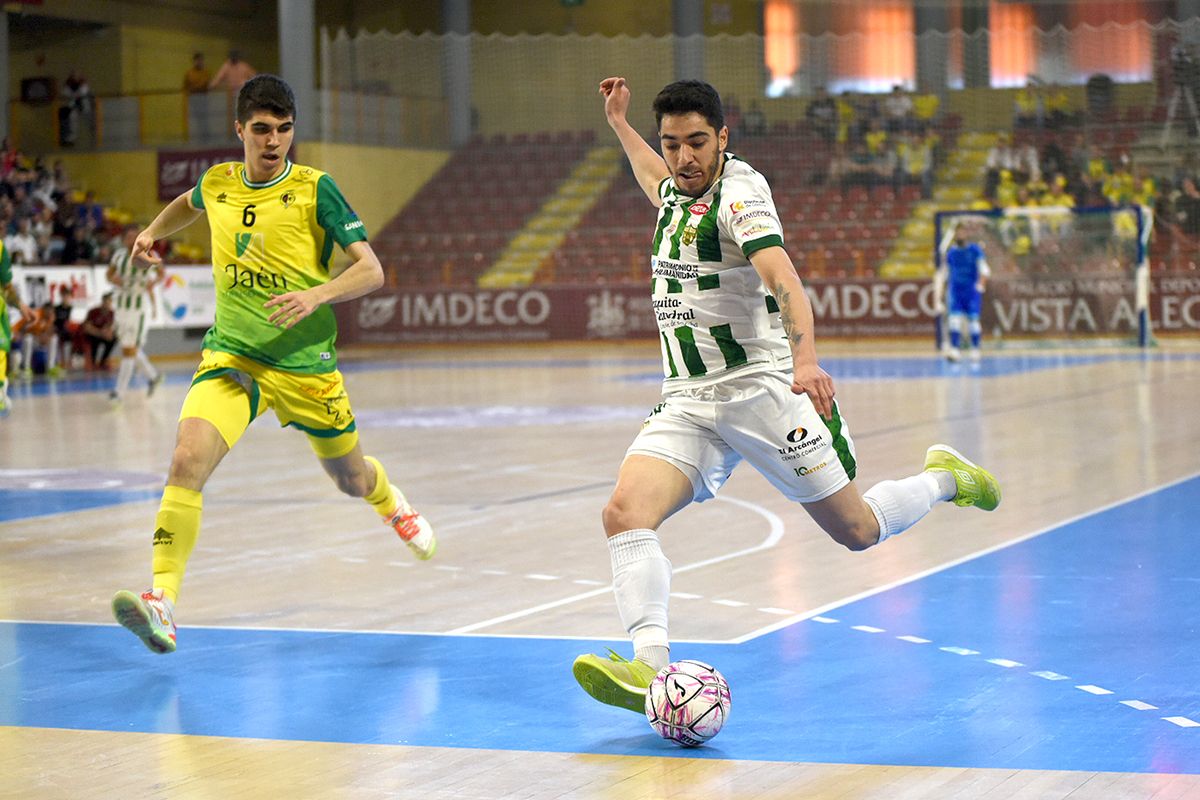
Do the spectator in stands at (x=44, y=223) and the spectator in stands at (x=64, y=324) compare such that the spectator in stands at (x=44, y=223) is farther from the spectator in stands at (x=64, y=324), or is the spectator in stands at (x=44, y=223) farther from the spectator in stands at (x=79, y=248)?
the spectator in stands at (x=64, y=324)

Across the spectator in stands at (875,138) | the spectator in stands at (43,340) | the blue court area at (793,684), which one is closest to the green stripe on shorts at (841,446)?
the blue court area at (793,684)

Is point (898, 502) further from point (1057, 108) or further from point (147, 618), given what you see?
point (1057, 108)

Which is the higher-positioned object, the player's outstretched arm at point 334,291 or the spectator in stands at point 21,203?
the spectator in stands at point 21,203

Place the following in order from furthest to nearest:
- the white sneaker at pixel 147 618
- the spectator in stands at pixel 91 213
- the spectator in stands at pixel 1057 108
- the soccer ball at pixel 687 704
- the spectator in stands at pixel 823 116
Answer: the spectator in stands at pixel 823 116, the spectator in stands at pixel 1057 108, the spectator in stands at pixel 91 213, the white sneaker at pixel 147 618, the soccer ball at pixel 687 704

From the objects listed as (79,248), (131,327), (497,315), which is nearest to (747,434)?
(131,327)

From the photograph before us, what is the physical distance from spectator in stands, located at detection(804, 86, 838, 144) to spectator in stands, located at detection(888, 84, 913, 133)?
3.71ft

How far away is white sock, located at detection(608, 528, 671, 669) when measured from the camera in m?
5.32

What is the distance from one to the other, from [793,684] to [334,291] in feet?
8.10

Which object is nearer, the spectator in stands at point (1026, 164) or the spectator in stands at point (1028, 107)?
the spectator in stands at point (1026, 164)

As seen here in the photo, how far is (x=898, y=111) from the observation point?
3628 centimetres

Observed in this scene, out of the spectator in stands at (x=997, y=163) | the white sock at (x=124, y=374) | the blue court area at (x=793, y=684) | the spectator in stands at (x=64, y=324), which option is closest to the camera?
the blue court area at (x=793, y=684)

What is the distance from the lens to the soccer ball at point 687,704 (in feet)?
16.7

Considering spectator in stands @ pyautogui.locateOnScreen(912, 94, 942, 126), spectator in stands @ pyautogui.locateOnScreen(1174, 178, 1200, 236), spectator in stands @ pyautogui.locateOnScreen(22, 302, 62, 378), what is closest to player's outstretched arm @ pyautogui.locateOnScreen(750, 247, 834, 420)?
spectator in stands @ pyautogui.locateOnScreen(22, 302, 62, 378)

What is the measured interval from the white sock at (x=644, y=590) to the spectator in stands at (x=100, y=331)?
2324cm
